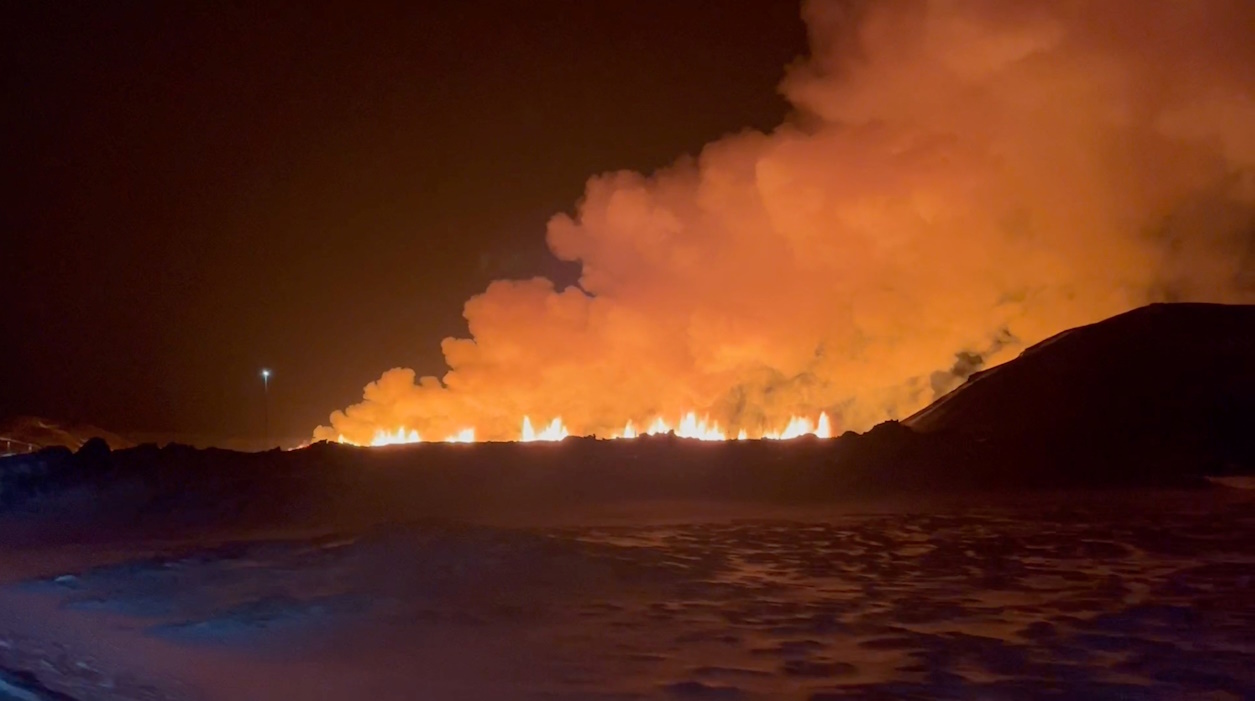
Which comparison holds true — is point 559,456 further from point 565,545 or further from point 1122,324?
point 1122,324

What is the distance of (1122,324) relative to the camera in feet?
80.7

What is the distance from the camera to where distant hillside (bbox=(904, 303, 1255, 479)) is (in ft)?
61.6

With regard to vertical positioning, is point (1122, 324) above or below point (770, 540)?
above

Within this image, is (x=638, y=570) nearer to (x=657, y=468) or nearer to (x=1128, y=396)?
(x=657, y=468)

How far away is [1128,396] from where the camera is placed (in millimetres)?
21812

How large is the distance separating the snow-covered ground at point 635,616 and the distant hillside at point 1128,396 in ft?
26.5

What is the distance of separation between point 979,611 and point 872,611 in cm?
66

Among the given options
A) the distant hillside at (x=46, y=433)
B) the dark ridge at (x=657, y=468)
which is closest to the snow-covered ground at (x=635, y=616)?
the dark ridge at (x=657, y=468)

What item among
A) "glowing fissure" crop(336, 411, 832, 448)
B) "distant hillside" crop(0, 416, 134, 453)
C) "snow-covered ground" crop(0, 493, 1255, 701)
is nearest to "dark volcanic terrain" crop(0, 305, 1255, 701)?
"snow-covered ground" crop(0, 493, 1255, 701)

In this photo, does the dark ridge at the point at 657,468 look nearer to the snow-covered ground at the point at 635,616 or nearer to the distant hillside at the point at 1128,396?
the distant hillside at the point at 1128,396

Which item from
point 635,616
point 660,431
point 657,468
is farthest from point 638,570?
point 660,431

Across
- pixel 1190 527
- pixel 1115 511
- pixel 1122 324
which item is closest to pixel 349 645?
pixel 1190 527

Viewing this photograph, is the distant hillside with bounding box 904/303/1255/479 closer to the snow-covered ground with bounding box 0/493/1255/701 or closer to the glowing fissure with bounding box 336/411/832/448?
the glowing fissure with bounding box 336/411/832/448

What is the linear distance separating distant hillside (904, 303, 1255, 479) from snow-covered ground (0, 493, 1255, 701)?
8.07 m
